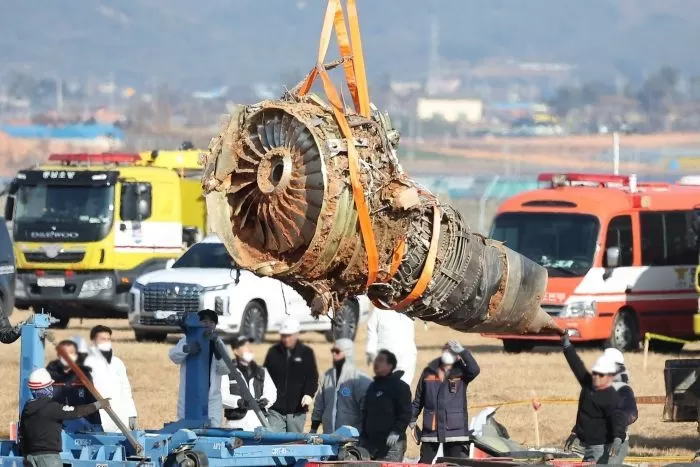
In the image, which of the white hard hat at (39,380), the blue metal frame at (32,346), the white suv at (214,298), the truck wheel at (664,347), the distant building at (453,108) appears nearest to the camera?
the white hard hat at (39,380)

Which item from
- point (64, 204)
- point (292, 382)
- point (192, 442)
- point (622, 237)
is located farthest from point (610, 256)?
point (192, 442)

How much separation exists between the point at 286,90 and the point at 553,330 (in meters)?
3.38

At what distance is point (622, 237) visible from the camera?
29.2 meters

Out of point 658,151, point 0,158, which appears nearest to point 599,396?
point 0,158

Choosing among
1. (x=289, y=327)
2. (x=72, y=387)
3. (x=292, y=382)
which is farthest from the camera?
(x=289, y=327)

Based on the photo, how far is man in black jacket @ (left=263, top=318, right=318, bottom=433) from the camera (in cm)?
1670

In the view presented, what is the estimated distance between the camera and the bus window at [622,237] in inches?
1141

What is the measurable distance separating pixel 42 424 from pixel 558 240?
1639 centimetres

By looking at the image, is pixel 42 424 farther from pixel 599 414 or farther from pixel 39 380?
pixel 599 414

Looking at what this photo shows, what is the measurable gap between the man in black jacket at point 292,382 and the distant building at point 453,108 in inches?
5205

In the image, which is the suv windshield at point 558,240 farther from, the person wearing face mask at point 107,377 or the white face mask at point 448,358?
the person wearing face mask at point 107,377

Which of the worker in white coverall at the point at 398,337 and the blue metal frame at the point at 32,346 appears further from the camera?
the worker in white coverall at the point at 398,337

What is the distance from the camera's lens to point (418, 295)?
12945 mm

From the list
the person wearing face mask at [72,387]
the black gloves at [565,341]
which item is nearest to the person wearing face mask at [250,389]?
the person wearing face mask at [72,387]
